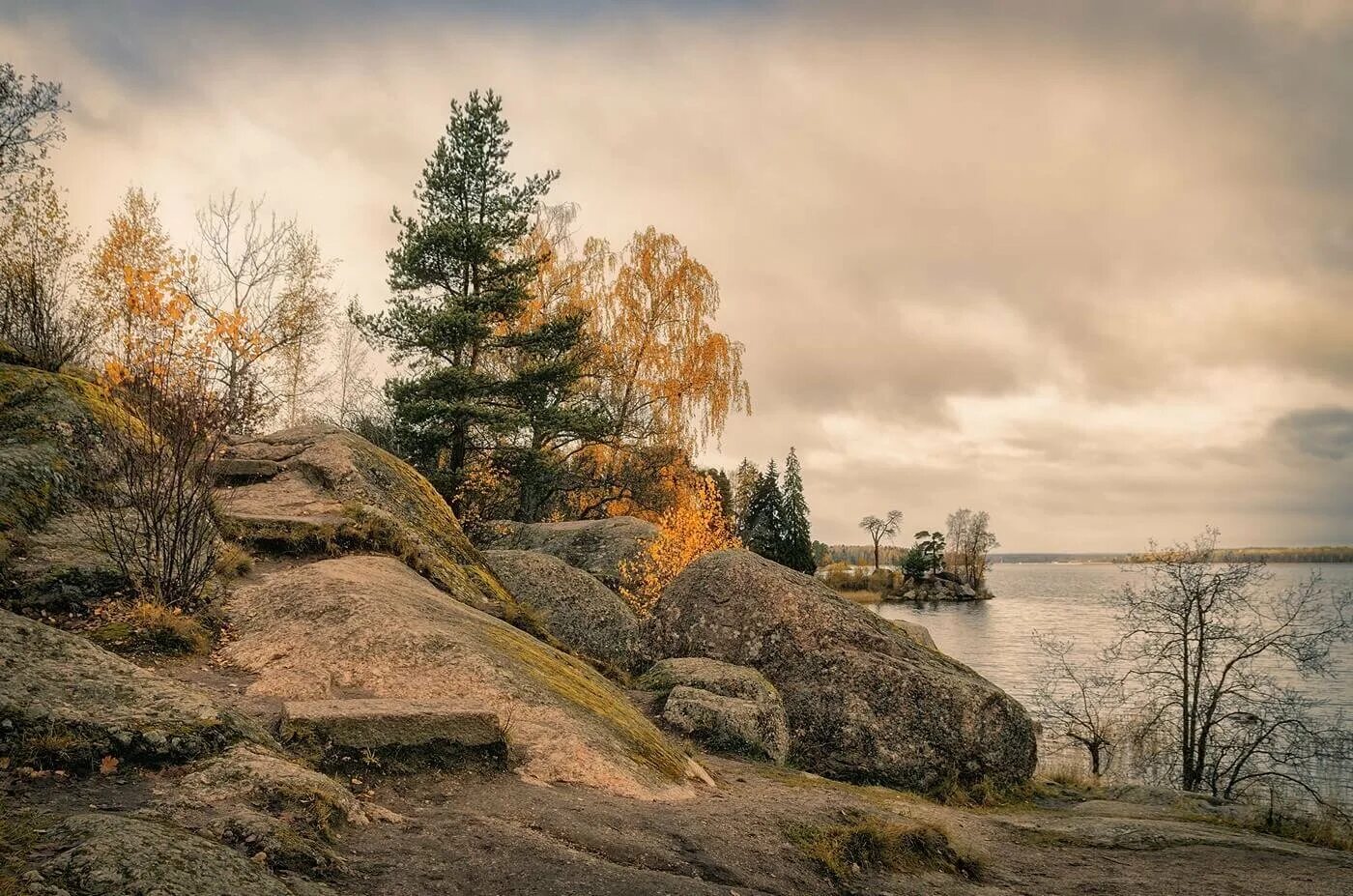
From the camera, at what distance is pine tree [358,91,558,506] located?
66.8ft

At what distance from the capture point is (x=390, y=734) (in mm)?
4594

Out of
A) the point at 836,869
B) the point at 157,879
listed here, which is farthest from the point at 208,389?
the point at 836,869

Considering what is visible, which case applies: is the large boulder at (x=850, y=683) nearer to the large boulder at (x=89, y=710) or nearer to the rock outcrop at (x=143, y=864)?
the large boulder at (x=89, y=710)

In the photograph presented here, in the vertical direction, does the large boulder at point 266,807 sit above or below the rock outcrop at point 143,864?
below

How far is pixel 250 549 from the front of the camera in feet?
26.6

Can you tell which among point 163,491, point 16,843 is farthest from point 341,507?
point 16,843

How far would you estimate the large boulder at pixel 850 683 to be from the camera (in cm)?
932

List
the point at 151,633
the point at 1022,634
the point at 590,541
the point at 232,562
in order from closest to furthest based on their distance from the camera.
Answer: the point at 151,633, the point at 232,562, the point at 590,541, the point at 1022,634

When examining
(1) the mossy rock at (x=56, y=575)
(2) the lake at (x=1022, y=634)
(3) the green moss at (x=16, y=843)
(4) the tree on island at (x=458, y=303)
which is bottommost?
(2) the lake at (x=1022, y=634)

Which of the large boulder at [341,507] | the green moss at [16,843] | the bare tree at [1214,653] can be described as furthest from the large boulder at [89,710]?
the bare tree at [1214,653]

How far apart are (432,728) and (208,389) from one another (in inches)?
176

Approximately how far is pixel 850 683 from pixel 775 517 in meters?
47.2

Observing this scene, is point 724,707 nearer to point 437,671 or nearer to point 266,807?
point 437,671

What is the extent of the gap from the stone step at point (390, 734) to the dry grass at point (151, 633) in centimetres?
172
